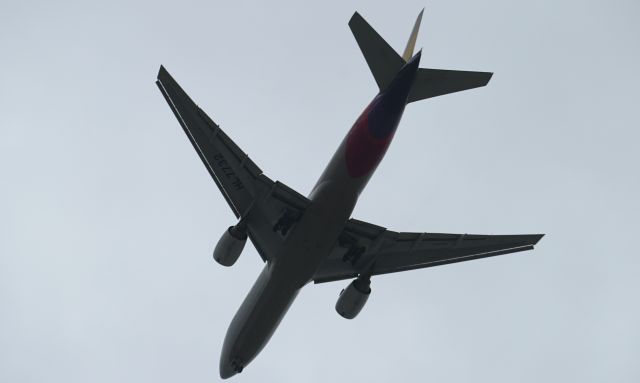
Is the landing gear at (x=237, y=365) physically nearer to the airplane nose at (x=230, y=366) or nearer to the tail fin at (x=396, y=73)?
the airplane nose at (x=230, y=366)

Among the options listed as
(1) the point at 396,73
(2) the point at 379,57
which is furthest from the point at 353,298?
(2) the point at 379,57

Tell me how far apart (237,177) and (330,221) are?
11.0 feet

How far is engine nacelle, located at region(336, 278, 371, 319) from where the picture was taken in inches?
877

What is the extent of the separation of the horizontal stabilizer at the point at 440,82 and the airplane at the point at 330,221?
3cm

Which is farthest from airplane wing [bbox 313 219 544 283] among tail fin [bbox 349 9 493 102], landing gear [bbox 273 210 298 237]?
tail fin [bbox 349 9 493 102]

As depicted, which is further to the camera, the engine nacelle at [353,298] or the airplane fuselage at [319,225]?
the engine nacelle at [353,298]

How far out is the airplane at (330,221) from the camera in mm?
19594

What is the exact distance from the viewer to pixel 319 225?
65.8ft

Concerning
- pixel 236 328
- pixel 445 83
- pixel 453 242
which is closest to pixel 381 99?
pixel 445 83

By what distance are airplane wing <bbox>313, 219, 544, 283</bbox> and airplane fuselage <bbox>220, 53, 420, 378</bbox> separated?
4.26ft

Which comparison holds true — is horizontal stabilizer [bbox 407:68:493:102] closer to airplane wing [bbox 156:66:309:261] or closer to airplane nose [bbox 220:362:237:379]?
airplane wing [bbox 156:66:309:261]

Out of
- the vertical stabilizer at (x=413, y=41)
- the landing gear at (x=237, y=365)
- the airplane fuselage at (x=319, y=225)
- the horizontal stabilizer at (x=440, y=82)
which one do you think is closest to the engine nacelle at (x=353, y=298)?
the airplane fuselage at (x=319, y=225)

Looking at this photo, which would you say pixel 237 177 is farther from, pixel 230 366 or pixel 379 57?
pixel 230 366

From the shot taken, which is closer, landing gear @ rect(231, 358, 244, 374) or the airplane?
the airplane
